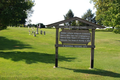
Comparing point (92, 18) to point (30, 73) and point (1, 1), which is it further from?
point (30, 73)

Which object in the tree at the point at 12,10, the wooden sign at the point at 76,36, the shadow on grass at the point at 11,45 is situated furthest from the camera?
the shadow on grass at the point at 11,45

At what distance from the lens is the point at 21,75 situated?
10.3 metres

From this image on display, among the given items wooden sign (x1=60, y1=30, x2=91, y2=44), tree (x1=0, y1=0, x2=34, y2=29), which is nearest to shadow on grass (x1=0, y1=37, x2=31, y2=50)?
tree (x1=0, y1=0, x2=34, y2=29)

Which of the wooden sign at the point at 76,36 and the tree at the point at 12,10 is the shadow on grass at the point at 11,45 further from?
the wooden sign at the point at 76,36

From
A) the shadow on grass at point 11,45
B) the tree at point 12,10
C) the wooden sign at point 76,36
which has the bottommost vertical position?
the shadow on grass at point 11,45

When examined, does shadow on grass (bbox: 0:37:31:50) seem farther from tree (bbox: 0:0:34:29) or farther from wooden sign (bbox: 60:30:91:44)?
wooden sign (bbox: 60:30:91:44)

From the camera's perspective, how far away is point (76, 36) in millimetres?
11961

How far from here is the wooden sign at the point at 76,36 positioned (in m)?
11.9

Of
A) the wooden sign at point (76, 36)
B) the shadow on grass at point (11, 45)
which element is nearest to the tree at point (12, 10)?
the shadow on grass at point (11, 45)

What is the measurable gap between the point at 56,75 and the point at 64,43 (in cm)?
284

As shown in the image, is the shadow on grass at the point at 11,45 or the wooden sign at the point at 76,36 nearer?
the wooden sign at the point at 76,36

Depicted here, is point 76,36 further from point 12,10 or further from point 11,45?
point 11,45

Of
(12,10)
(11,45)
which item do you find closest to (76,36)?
(12,10)

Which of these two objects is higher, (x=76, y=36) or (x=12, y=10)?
(x=12, y=10)
